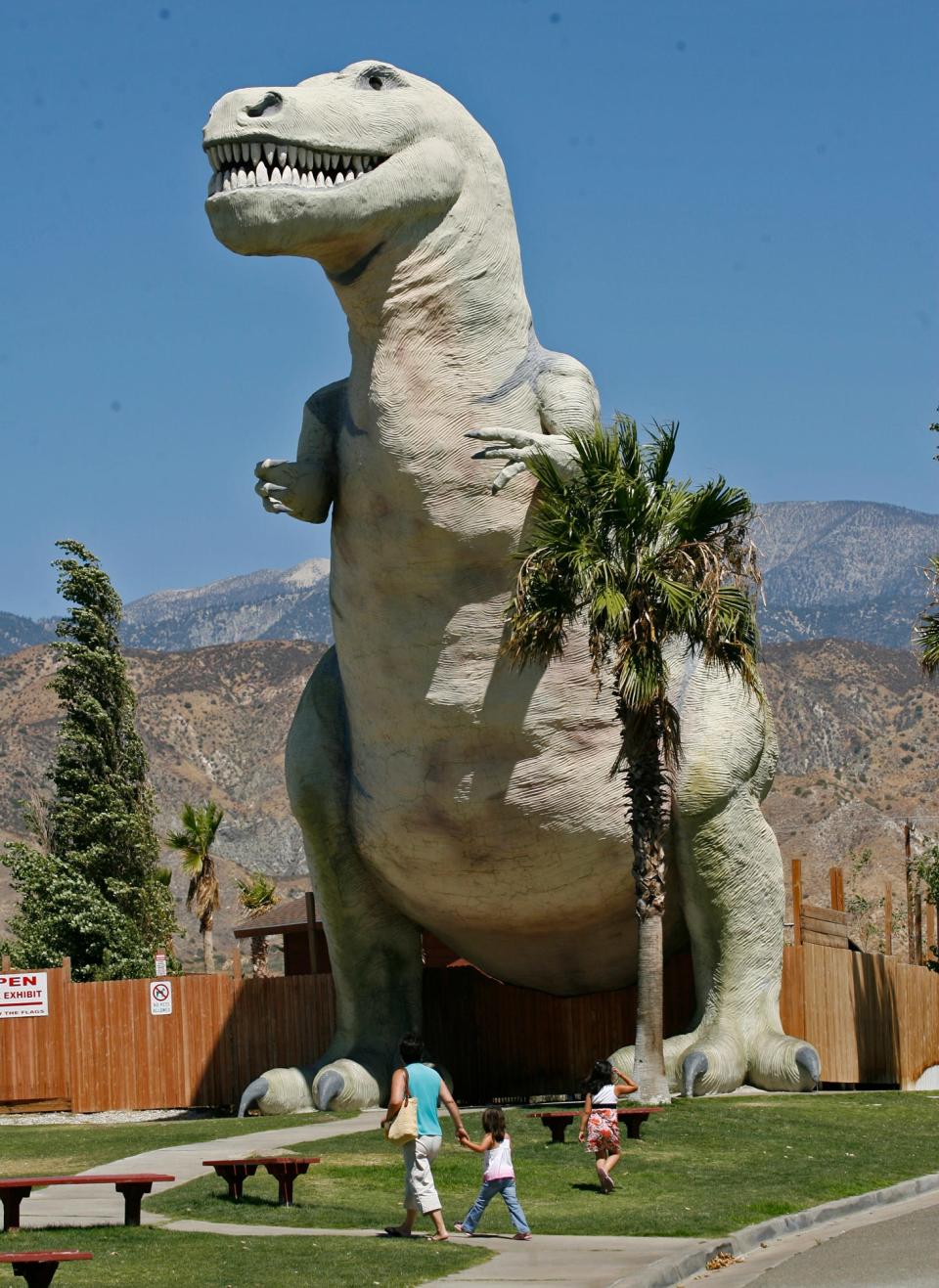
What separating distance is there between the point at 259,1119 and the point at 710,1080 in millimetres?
3595

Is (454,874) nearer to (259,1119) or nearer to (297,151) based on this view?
(259,1119)

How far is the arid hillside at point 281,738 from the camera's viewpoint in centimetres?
9712

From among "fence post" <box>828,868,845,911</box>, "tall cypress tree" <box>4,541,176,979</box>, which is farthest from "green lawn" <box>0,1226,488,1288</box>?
"tall cypress tree" <box>4,541,176,979</box>

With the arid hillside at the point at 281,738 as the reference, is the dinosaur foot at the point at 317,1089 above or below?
below

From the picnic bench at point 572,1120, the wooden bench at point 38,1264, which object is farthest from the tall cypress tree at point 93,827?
the wooden bench at point 38,1264

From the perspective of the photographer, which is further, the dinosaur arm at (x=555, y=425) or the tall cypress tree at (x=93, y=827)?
the tall cypress tree at (x=93, y=827)

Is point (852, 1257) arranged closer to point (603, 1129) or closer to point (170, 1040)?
point (603, 1129)

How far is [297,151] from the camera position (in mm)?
14562

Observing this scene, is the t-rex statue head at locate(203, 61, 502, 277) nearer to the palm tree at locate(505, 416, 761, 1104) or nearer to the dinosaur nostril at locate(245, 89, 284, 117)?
the dinosaur nostril at locate(245, 89, 284, 117)

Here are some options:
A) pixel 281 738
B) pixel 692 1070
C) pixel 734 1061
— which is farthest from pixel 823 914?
pixel 281 738

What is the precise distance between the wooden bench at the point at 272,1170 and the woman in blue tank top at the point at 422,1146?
682 millimetres

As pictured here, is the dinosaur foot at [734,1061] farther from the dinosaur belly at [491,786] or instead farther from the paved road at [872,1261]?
the paved road at [872,1261]

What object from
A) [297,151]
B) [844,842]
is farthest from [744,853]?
[844,842]

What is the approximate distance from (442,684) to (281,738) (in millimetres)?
109800
